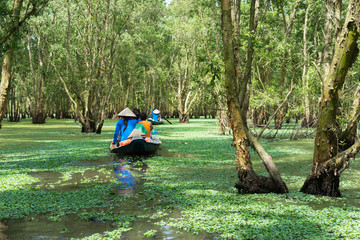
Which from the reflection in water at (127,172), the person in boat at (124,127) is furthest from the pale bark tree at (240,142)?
the person in boat at (124,127)

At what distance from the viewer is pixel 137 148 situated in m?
12.7

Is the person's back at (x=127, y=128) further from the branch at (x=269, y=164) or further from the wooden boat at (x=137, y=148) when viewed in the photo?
the branch at (x=269, y=164)

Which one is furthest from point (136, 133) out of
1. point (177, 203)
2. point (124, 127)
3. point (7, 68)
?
point (177, 203)

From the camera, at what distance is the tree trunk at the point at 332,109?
→ 20.2ft

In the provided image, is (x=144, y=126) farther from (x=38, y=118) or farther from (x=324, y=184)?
(x=38, y=118)

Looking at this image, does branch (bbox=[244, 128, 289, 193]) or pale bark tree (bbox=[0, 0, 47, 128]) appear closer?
branch (bbox=[244, 128, 289, 193])

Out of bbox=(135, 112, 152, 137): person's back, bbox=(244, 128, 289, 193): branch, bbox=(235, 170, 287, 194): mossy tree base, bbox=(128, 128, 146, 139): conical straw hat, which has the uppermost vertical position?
bbox=(135, 112, 152, 137): person's back

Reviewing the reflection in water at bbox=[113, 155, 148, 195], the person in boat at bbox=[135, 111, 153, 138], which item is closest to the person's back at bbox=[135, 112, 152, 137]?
the person in boat at bbox=[135, 111, 153, 138]

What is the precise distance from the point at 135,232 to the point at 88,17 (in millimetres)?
19018

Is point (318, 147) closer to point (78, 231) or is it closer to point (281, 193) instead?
point (281, 193)

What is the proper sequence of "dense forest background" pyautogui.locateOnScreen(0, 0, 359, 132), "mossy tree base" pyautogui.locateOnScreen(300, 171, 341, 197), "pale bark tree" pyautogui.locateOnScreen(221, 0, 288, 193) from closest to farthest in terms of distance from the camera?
"mossy tree base" pyautogui.locateOnScreen(300, 171, 341, 197), "pale bark tree" pyautogui.locateOnScreen(221, 0, 288, 193), "dense forest background" pyautogui.locateOnScreen(0, 0, 359, 132)

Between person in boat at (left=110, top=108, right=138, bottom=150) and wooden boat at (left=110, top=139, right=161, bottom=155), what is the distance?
393 millimetres

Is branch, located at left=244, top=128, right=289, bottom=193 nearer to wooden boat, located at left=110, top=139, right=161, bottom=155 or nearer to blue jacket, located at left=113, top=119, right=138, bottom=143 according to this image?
wooden boat, located at left=110, top=139, right=161, bottom=155

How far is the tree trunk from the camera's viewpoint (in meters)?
6.15
